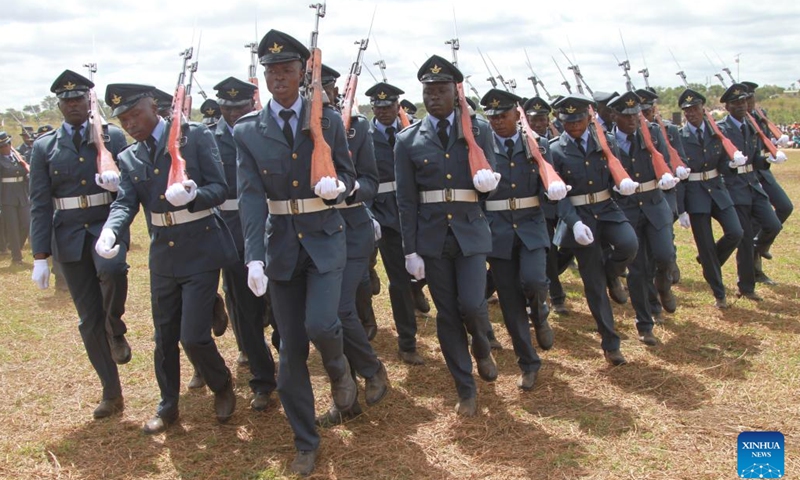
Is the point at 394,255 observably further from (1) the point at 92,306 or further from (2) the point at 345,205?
(1) the point at 92,306

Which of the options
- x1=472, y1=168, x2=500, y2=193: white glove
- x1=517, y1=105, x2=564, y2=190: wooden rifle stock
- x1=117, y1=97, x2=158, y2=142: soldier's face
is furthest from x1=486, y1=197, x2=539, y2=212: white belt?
x1=117, y1=97, x2=158, y2=142: soldier's face

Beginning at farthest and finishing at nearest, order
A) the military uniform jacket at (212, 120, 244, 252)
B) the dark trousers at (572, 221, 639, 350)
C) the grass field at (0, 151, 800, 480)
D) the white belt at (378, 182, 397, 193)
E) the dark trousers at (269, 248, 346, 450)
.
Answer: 1. the white belt at (378, 182, 397, 193)
2. the dark trousers at (572, 221, 639, 350)
3. the military uniform jacket at (212, 120, 244, 252)
4. the grass field at (0, 151, 800, 480)
5. the dark trousers at (269, 248, 346, 450)

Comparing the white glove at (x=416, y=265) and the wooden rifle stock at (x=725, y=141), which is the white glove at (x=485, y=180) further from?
the wooden rifle stock at (x=725, y=141)

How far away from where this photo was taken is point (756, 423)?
539 centimetres

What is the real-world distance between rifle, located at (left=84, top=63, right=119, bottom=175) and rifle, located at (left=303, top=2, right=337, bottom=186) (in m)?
1.88

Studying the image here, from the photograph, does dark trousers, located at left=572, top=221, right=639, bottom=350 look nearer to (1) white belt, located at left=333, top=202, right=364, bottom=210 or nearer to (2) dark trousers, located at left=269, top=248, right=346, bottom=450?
(1) white belt, located at left=333, top=202, right=364, bottom=210

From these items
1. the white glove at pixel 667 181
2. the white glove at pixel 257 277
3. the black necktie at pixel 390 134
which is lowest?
the white glove at pixel 257 277

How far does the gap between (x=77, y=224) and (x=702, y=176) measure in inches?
249

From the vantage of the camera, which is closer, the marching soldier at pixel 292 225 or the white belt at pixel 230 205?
the marching soldier at pixel 292 225

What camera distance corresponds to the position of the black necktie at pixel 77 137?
615cm

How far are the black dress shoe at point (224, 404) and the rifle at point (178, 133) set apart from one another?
1.57 metres

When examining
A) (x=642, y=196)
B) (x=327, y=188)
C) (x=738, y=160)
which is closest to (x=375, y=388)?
(x=327, y=188)

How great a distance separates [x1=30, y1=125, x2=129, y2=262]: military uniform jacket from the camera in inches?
237

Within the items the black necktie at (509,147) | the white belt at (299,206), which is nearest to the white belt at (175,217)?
the white belt at (299,206)
